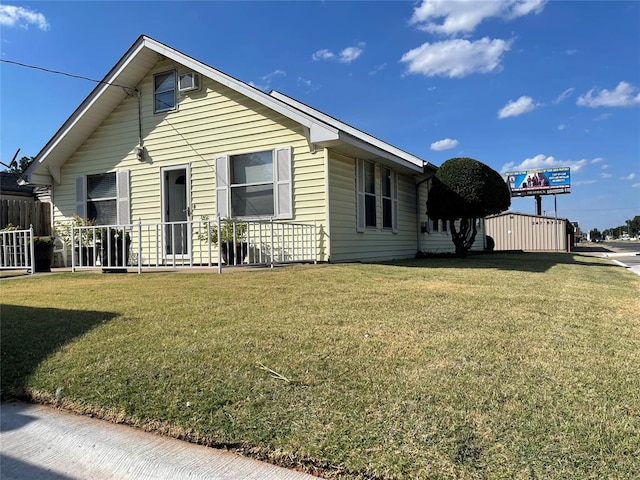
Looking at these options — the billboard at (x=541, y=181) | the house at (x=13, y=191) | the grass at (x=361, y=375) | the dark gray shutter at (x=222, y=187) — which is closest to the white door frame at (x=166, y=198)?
the dark gray shutter at (x=222, y=187)

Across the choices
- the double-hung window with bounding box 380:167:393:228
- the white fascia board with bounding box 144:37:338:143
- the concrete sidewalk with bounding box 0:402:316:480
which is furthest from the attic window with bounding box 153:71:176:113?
the concrete sidewalk with bounding box 0:402:316:480

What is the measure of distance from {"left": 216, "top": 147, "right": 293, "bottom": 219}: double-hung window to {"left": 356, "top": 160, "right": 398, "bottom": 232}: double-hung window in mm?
1788

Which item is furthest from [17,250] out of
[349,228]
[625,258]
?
[625,258]

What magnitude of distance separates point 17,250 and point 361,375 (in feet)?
30.9

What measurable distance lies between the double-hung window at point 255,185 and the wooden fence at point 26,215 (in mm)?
5741

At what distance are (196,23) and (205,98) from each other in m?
2.00

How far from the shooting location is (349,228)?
9508mm

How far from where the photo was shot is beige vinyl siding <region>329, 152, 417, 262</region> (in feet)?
29.2

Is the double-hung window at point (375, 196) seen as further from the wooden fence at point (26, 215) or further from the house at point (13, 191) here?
the house at point (13, 191)

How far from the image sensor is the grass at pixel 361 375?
6.23ft

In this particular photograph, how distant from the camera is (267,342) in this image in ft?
10.5

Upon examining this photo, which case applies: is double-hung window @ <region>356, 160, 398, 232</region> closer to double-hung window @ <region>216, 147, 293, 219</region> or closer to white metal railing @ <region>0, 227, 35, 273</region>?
double-hung window @ <region>216, 147, 293, 219</region>

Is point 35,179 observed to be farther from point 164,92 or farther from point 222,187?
point 222,187

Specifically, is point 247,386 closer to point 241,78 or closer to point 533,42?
point 241,78
